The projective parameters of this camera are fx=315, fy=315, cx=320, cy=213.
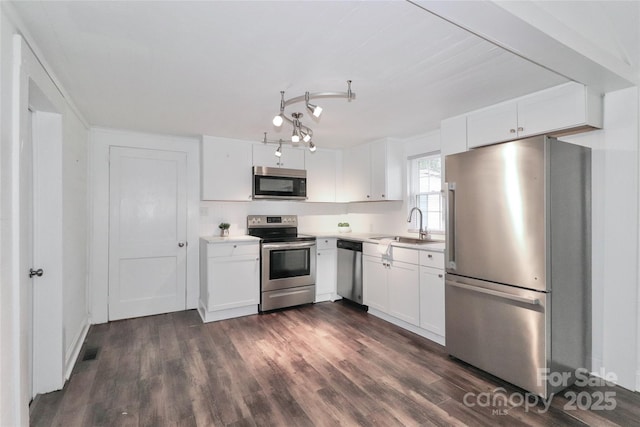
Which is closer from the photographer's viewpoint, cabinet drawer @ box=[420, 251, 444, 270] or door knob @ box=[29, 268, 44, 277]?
door knob @ box=[29, 268, 44, 277]

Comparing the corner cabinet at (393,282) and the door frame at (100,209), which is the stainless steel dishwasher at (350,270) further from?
the door frame at (100,209)

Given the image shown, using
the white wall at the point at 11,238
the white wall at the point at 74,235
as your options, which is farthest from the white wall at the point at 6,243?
the white wall at the point at 74,235

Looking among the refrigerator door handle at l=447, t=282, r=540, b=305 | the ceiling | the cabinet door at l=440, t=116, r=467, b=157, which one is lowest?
the refrigerator door handle at l=447, t=282, r=540, b=305

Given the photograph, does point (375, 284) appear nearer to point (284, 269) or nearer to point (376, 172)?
point (284, 269)

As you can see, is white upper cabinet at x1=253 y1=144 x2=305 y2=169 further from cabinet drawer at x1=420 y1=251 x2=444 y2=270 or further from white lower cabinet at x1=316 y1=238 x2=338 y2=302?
cabinet drawer at x1=420 y1=251 x2=444 y2=270

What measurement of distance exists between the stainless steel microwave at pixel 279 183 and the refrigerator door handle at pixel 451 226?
2.28 m

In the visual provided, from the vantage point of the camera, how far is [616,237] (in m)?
2.33

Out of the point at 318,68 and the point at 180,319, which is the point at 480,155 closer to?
the point at 318,68

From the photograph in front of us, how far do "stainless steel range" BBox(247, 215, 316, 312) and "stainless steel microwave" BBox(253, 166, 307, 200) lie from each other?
46 centimetres

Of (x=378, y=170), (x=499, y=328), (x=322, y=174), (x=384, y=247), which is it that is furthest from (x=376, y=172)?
(x=499, y=328)

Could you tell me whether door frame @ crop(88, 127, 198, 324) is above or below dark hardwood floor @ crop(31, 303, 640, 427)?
above

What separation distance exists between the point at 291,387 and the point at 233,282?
174 cm

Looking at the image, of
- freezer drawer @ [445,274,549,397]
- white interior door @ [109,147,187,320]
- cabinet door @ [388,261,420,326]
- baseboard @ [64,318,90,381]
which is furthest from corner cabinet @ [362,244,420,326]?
baseboard @ [64,318,90,381]

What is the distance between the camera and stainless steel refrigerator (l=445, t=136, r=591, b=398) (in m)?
2.14
